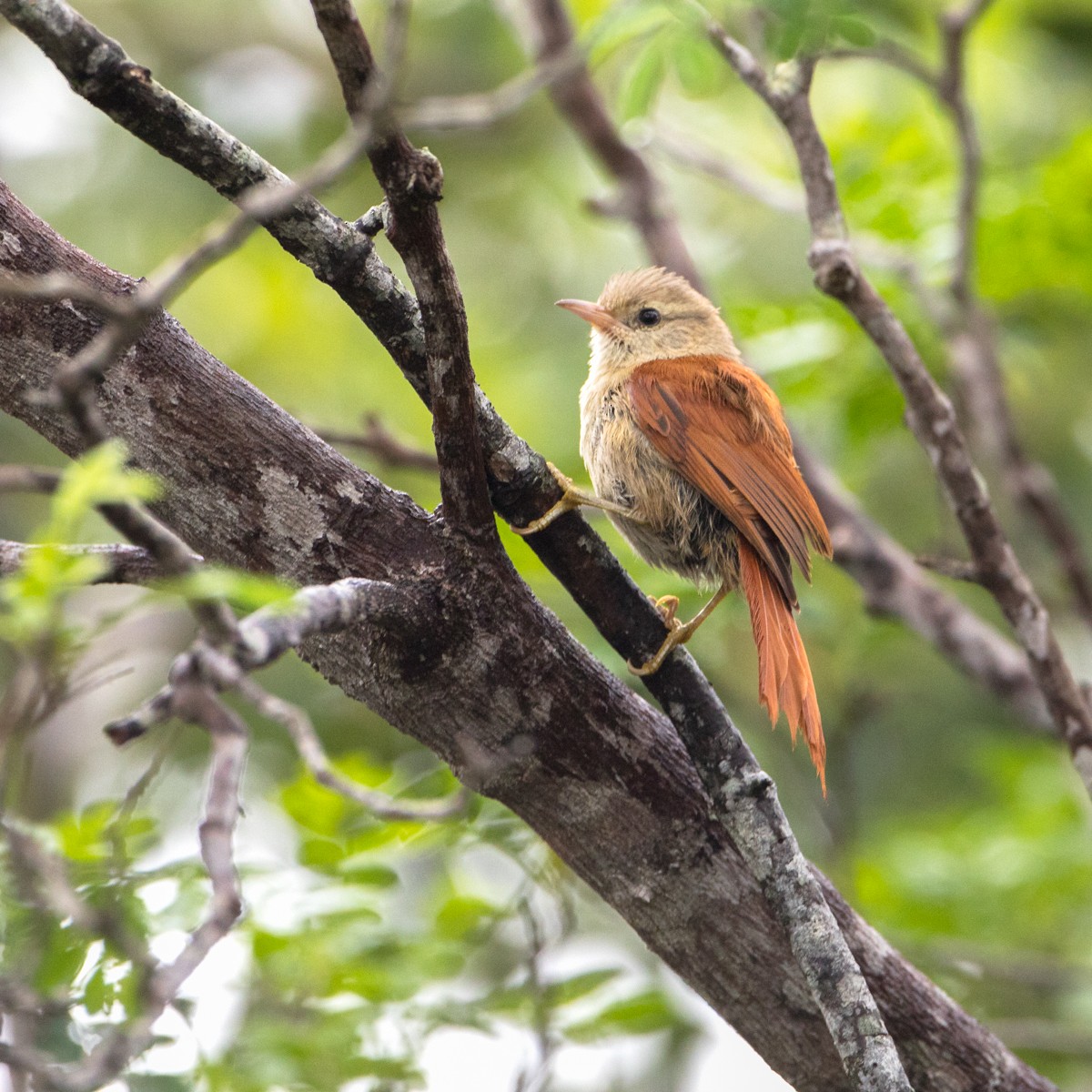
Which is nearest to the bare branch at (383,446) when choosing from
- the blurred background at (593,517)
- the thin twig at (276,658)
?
the blurred background at (593,517)

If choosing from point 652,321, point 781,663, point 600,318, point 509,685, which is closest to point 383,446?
point 600,318

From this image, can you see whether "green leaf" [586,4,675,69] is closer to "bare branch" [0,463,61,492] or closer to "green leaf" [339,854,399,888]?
"bare branch" [0,463,61,492]

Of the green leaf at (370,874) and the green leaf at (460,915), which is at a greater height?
the green leaf at (460,915)

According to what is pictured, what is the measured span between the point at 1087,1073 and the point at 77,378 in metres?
5.02

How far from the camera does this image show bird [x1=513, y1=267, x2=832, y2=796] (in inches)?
143

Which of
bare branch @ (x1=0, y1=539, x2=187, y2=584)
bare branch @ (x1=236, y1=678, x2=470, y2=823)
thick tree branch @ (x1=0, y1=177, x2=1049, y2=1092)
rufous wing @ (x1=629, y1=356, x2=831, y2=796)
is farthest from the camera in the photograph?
rufous wing @ (x1=629, y1=356, x2=831, y2=796)

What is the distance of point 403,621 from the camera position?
2.52 metres

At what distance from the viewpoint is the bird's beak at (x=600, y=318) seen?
469cm

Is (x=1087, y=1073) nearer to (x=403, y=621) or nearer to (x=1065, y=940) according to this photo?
(x=1065, y=940)

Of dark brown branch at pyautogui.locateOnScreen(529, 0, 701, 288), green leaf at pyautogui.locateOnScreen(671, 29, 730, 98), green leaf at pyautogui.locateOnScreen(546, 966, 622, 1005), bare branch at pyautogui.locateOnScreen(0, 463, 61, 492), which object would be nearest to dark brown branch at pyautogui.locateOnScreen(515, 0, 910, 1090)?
green leaf at pyautogui.locateOnScreen(546, 966, 622, 1005)

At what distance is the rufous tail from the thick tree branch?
433mm

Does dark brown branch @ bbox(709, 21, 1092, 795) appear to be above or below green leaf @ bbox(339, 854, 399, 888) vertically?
above

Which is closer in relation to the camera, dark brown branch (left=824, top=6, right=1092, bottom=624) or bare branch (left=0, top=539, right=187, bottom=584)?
bare branch (left=0, top=539, right=187, bottom=584)

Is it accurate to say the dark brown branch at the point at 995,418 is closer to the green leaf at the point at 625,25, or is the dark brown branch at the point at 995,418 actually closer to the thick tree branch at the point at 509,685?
the green leaf at the point at 625,25
